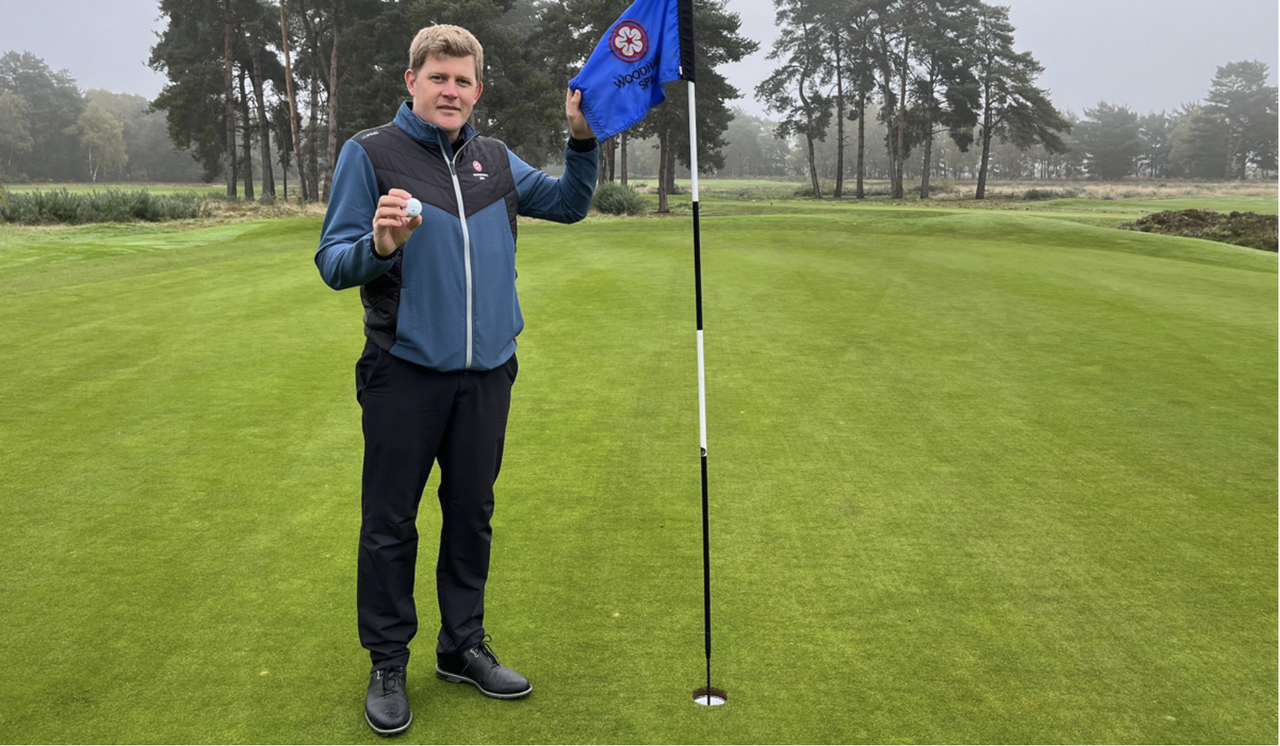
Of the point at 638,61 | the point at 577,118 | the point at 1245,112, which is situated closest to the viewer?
the point at 577,118

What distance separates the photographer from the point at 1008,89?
5031 cm

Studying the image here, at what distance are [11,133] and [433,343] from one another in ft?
307

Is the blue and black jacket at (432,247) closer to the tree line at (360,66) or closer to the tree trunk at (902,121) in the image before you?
the tree line at (360,66)

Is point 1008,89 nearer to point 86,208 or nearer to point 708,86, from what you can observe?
point 708,86

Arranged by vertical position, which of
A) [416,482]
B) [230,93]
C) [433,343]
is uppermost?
[230,93]

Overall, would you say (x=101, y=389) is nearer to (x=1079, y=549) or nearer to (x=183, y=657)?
(x=183, y=657)

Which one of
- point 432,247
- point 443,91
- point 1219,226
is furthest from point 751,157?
point 432,247

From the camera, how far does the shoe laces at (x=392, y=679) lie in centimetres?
280

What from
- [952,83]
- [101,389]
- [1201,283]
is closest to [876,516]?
[101,389]

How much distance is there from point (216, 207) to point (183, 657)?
979 inches

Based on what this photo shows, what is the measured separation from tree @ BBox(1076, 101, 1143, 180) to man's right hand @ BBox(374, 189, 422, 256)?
338ft

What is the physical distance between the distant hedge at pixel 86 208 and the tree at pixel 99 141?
6877 cm

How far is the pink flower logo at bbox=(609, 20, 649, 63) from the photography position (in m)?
3.31

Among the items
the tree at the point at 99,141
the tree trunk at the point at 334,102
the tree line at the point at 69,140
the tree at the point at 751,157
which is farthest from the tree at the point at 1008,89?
the tree at the point at 751,157
